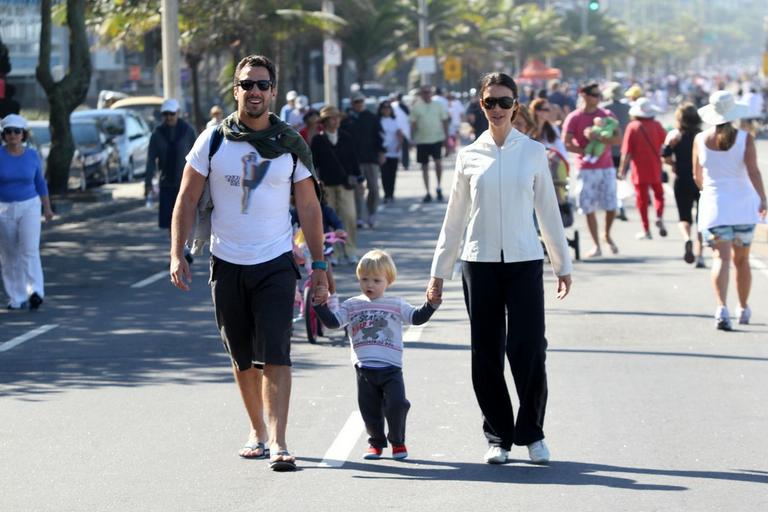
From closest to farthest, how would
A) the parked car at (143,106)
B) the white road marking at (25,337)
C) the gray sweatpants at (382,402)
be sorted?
the gray sweatpants at (382,402), the white road marking at (25,337), the parked car at (143,106)

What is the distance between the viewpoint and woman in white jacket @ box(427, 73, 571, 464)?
303 inches

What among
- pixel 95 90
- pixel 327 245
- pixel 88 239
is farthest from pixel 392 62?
pixel 327 245

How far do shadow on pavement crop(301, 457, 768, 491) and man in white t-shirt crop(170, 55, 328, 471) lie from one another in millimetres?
520

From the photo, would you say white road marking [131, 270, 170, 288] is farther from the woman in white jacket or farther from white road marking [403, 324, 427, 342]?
the woman in white jacket

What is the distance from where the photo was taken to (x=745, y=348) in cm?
1166

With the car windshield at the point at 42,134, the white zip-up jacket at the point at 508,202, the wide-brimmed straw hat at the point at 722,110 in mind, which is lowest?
the car windshield at the point at 42,134

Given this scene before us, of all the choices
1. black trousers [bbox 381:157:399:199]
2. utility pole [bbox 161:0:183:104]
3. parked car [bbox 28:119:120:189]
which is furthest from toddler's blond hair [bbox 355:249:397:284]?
parked car [bbox 28:119:120:189]

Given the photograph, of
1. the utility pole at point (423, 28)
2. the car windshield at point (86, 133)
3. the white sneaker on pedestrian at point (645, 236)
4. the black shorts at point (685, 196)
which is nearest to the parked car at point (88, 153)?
the car windshield at point (86, 133)

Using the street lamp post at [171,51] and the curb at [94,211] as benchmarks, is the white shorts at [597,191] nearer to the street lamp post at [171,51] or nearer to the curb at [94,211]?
the curb at [94,211]

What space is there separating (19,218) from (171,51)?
14460 mm

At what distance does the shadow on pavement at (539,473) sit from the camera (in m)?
7.46

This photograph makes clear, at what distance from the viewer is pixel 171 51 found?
28.8m

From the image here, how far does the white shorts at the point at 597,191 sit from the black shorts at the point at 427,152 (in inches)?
362

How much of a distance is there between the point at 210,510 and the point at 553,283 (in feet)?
30.8
